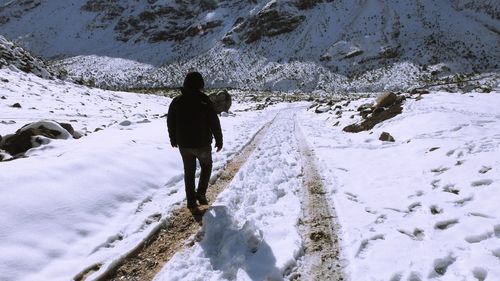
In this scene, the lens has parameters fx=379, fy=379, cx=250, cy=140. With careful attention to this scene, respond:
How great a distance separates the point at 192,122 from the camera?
19.8 ft

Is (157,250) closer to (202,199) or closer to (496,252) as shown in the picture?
(202,199)

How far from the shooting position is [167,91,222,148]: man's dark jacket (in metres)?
5.98

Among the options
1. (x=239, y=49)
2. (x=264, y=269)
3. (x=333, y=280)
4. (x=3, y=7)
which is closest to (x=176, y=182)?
(x=264, y=269)

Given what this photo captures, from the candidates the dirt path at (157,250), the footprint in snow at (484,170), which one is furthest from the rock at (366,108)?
the dirt path at (157,250)

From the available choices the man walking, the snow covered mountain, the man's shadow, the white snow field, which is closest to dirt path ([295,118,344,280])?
the white snow field

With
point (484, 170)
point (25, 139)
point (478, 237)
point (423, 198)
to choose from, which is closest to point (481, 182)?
point (484, 170)

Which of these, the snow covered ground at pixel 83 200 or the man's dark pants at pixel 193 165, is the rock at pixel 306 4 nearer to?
the snow covered ground at pixel 83 200

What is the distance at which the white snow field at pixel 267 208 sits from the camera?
14.3 ft

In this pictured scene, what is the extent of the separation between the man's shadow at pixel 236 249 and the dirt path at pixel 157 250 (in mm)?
322

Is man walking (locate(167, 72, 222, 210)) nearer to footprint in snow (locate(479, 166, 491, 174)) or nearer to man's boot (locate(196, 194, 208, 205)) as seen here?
man's boot (locate(196, 194, 208, 205))

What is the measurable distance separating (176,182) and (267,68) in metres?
59.5

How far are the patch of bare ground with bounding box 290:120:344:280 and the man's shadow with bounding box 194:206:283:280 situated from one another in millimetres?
396

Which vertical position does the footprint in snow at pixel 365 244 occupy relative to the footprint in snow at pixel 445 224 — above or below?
above

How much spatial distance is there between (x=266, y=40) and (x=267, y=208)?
234 ft
